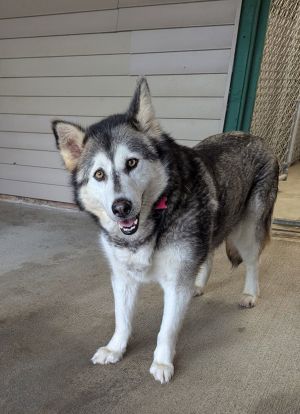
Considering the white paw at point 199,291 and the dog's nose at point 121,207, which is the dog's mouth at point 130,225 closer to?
the dog's nose at point 121,207

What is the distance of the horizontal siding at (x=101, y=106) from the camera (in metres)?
3.47

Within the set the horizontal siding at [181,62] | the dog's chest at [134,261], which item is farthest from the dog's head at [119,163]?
the horizontal siding at [181,62]

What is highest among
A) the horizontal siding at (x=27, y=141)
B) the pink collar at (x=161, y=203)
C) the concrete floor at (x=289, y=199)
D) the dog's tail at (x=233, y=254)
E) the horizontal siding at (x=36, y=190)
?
the pink collar at (x=161, y=203)

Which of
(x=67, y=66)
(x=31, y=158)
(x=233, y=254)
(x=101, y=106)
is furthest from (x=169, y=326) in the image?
(x=31, y=158)

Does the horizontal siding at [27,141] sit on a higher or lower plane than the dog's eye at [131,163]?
lower

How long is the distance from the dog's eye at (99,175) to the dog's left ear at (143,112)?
266 millimetres

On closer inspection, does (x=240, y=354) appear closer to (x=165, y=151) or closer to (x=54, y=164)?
(x=165, y=151)

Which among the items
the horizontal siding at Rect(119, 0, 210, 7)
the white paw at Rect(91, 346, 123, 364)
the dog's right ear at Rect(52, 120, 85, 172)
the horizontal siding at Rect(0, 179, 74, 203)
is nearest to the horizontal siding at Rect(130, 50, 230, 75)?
the horizontal siding at Rect(119, 0, 210, 7)

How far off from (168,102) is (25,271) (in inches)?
84.5

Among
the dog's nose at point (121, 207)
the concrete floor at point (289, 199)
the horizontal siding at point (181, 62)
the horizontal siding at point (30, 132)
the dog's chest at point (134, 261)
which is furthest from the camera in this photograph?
the horizontal siding at point (30, 132)

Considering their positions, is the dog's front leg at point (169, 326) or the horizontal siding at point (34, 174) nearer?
the dog's front leg at point (169, 326)

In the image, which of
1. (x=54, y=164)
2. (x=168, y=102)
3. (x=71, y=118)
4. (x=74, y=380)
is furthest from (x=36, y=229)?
(x=74, y=380)

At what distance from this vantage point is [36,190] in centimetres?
450

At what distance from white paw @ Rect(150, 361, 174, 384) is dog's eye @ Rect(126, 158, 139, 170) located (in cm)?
97
